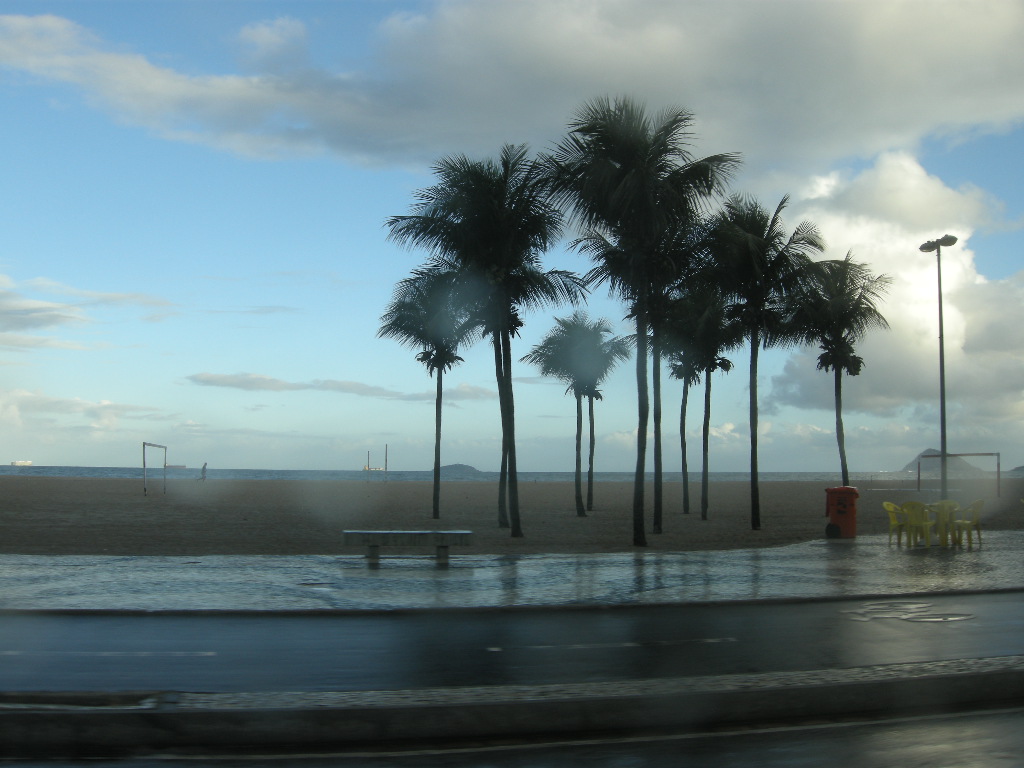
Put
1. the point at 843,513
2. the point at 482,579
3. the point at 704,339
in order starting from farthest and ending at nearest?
1. the point at 704,339
2. the point at 843,513
3. the point at 482,579

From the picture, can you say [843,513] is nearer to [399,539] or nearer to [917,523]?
[917,523]

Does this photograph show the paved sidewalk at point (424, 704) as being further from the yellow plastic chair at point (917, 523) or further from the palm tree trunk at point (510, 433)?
the palm tree trunk at point (510, 433)

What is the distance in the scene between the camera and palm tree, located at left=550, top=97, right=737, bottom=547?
21.0 m

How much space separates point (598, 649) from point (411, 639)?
1.80 m

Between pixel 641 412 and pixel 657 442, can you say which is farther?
pixel 657 442

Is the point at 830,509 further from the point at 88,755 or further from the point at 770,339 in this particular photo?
the point at 88,755

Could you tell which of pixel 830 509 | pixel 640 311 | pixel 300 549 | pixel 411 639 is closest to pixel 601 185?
pixel 640 311

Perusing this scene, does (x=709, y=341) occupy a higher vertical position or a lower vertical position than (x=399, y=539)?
higher

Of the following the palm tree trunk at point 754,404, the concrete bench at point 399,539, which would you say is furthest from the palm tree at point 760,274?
the concrete bench at point 399,539

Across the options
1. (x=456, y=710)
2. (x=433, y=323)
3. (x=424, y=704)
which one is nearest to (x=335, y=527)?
(x=433, y=323)

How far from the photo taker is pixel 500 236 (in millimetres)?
23969

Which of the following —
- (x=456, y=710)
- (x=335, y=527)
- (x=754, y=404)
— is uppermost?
(x=754, y=404)

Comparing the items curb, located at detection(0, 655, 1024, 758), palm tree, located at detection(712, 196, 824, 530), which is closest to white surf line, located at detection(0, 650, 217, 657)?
curb, located at detection(0, 655, 1024, 758)

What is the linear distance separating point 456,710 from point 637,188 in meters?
16.4
